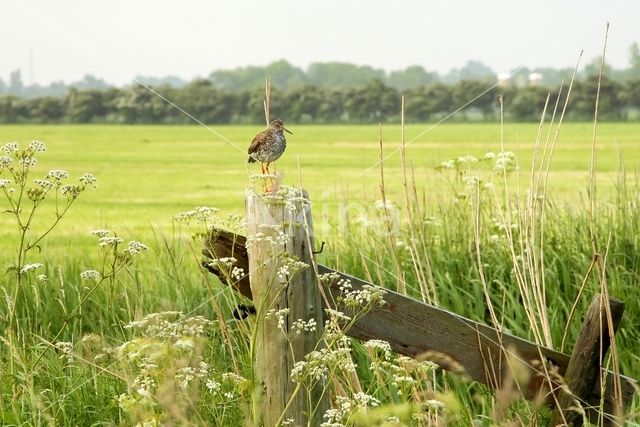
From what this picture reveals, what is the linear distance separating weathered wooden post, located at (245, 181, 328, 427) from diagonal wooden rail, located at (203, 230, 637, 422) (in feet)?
0.65

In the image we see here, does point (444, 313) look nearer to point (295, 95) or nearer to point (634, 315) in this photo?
point (634, 315)

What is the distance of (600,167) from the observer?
92.2 feet

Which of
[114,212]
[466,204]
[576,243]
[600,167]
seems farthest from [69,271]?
[600,167]

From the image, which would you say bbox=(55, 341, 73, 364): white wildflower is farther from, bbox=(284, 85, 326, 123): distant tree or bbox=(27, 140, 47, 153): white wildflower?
bbox=(284, 85, 326, 123): distant tree

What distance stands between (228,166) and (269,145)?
26557mm

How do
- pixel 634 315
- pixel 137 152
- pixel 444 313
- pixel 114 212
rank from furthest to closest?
pixel 137 152 < pixel 114 212 < pixel 634 315 < pixel 444 313

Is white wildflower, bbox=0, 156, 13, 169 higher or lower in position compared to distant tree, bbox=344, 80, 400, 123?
higher

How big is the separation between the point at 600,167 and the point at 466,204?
72.9 ft

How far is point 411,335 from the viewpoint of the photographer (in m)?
3.82

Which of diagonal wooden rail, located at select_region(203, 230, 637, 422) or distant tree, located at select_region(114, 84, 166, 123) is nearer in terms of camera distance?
diagonal wooden rail, located at select_region(203, 230, 637, 422)

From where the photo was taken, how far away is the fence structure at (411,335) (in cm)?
339

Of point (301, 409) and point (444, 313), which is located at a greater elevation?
point (444, 313)

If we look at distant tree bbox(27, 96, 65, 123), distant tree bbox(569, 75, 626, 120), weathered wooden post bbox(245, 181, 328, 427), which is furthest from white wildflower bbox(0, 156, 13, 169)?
distant tree bbox(27, 96, 65, 123)

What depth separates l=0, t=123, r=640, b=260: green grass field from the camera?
1177cm
